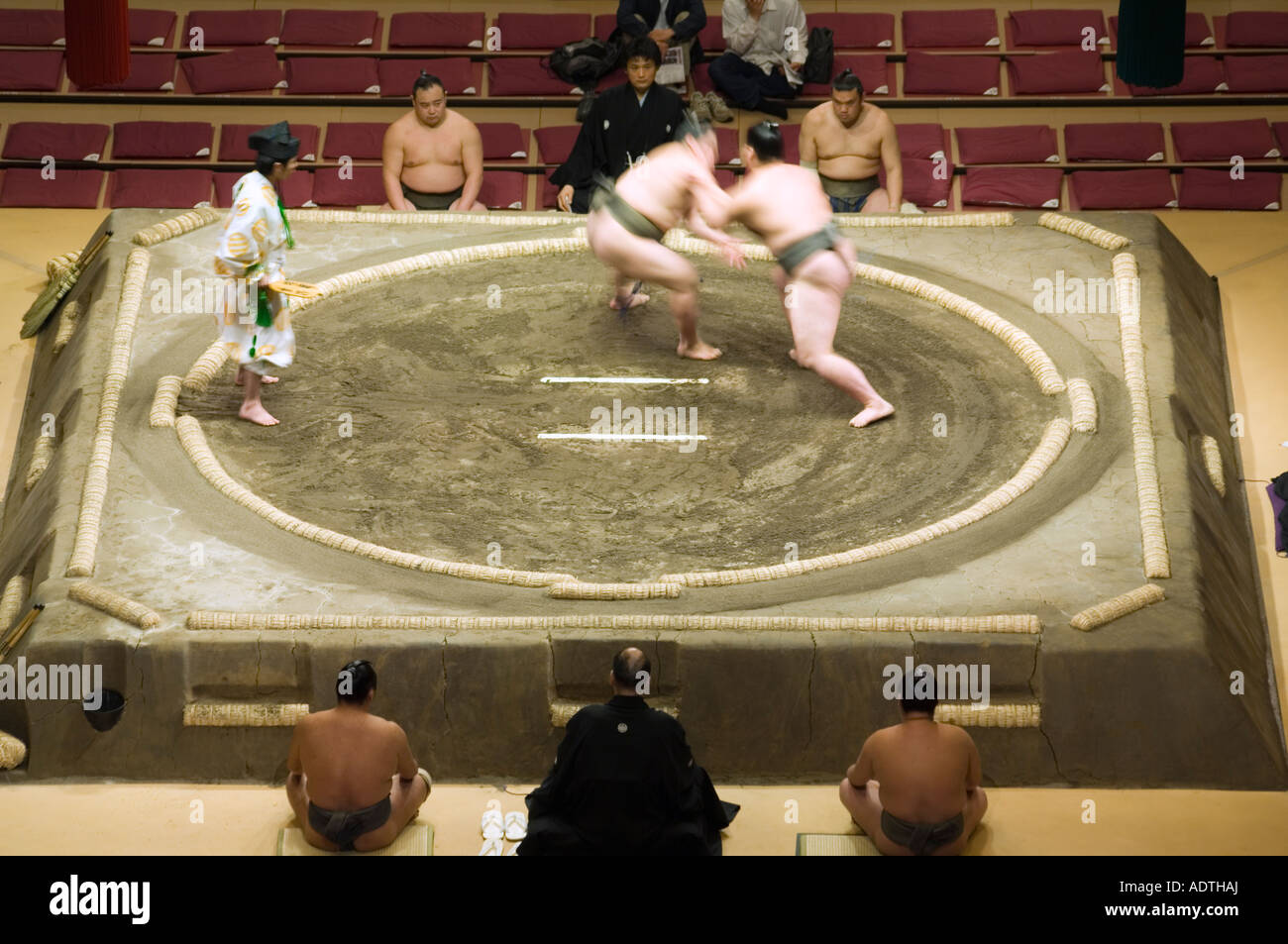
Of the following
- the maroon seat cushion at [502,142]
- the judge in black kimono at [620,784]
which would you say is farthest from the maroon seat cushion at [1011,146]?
the judge in black kimono at [620,784]

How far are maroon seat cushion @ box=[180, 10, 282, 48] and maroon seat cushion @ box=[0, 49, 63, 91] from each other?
19.3 inches

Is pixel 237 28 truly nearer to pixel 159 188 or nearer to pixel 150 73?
pixel 150 73

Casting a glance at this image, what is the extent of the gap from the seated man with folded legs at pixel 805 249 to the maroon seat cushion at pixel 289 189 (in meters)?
2.23

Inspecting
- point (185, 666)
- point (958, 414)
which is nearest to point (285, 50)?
point (958, 414)

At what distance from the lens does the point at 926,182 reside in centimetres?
682

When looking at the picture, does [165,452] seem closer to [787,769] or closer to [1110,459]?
[787,769]

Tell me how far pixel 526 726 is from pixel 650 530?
73 cm

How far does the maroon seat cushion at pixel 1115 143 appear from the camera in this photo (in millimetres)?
6961

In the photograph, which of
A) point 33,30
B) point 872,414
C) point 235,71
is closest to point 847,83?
point 872,414

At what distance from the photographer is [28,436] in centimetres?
540

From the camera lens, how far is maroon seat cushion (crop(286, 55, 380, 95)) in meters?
7.29

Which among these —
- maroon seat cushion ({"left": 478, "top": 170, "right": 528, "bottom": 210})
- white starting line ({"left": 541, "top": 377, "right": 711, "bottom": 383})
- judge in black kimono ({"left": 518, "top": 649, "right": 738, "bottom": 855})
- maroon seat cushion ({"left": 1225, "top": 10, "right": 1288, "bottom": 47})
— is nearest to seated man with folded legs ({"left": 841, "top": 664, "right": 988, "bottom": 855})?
judge in black kimono ({"left": 518, "top": 649, "right": 738, "bottom": 855})

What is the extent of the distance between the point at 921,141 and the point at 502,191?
1522 millimetres

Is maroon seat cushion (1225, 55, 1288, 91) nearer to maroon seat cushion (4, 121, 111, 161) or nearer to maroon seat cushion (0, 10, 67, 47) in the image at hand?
maroon seat cushion (4, 121, 111, 161)
